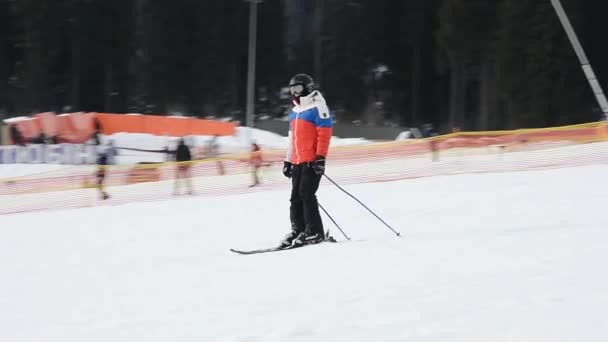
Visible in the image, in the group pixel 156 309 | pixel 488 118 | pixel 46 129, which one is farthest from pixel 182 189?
pixel 488 118

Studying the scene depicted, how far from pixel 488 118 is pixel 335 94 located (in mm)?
14406

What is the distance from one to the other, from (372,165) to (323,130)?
1049 centimetres

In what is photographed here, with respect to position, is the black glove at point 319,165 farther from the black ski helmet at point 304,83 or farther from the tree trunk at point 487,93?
the tree trunk at point 487,93

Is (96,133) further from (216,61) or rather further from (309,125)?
(309,125)

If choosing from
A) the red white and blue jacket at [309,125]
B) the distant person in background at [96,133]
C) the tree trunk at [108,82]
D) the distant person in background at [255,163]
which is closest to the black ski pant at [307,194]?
the red white and blue jacket at [309,125]

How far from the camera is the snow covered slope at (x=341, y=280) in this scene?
445cm

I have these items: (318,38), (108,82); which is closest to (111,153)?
(108,82)

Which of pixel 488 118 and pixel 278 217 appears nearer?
pixel 278 217

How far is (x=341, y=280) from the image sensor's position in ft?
18.6

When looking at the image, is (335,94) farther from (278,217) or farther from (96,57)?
(278,217)

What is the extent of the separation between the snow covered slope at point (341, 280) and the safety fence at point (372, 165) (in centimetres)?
609

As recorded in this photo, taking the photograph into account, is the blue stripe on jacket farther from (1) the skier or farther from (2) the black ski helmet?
(2) the black ski helmet

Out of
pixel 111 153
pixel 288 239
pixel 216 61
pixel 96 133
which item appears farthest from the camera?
pixel 216 61

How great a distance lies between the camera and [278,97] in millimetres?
59875
